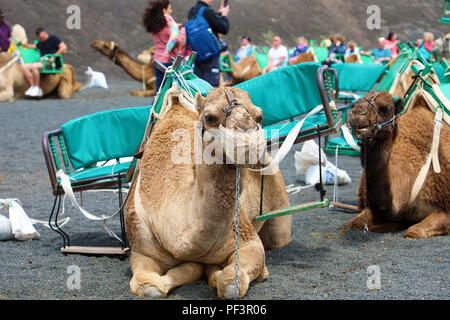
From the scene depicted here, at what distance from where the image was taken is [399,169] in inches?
197

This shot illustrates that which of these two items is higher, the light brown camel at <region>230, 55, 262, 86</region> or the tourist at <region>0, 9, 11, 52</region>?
the tourist at <region>0, 9, 11, 52</region>

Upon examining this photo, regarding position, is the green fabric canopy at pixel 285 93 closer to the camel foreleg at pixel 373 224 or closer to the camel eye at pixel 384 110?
the camel eye at pixel 384 110

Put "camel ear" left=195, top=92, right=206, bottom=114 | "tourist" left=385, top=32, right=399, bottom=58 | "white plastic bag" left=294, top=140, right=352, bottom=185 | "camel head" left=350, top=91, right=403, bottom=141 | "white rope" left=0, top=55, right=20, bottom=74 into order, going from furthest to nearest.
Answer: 1. "tourist" left=385, top=32, right=399, bottom=58
2. "white rope" left=0, top=55, right=20, bottom=74
3. "white plastic bag" left=294, top=140, right=352, bottom=185
4. "camel head" left=350, top=91, right=403, bottom=141
5. "camel ear" left=195, top=92, right=206, bottom=114

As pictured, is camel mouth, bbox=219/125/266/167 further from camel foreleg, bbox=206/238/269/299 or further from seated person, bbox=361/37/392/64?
seated person, bbox=361/37/392/64

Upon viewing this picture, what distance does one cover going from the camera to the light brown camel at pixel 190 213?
296 centimetres

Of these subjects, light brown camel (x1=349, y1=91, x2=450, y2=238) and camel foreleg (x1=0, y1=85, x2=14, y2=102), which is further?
camel foreleg (x1=0, y1=85, x2=14, y2=102)

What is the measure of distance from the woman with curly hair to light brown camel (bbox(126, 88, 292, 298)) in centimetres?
440

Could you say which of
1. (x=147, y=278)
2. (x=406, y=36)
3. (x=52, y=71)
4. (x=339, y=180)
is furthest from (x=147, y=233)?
(x=406, y=36)

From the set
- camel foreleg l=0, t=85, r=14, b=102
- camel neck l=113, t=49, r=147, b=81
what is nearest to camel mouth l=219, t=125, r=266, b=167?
camel foreleg l=0, t=85, r=14, b=102

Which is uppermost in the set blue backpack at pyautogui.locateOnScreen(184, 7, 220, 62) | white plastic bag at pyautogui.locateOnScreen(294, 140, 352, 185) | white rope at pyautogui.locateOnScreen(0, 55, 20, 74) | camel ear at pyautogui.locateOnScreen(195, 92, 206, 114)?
blue backpack at pyautogui.locateOnScreen(184, 7, 220, 62)

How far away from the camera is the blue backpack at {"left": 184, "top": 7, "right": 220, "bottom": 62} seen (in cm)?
727

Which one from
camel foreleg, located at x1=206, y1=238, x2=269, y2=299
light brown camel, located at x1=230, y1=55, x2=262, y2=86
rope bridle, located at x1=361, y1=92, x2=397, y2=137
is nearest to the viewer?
camel foreleg, located at x1=206, y1=238, x2=269, y2=299
